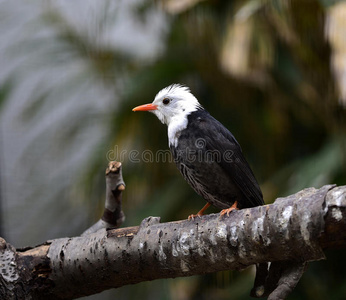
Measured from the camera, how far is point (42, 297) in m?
3.22

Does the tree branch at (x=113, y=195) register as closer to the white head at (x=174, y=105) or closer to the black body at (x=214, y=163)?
the black body at (x=214, y=163)

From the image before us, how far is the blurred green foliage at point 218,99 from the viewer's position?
5383 millimetres

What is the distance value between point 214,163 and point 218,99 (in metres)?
2.95

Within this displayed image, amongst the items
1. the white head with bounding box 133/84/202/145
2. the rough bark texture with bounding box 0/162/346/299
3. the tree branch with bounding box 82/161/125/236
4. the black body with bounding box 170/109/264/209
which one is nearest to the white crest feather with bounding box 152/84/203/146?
the white head with bounding box 133/84/202/145

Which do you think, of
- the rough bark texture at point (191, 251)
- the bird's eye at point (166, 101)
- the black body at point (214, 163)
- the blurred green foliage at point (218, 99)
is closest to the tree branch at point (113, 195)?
the rough bark texture at point (191, 251)

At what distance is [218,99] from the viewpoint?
6.41 meters

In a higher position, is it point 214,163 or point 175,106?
point 175,106

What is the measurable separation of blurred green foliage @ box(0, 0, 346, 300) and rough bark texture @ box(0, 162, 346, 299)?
2.08 metres

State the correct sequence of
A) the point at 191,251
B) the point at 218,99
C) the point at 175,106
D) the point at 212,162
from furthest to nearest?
1. the point at 218,99
2. the point at 175,106
3. the point at 212,162
4. the point at 191,251

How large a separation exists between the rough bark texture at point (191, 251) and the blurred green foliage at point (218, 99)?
2.08 metres

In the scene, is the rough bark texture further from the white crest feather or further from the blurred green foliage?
the blurred green foliage

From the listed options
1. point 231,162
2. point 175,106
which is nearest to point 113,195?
point 231,162

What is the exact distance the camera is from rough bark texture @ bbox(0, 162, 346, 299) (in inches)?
95.0

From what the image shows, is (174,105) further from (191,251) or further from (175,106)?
(191,251)
